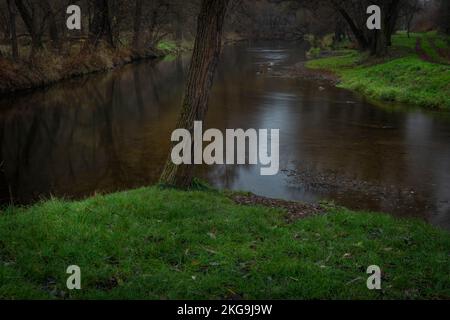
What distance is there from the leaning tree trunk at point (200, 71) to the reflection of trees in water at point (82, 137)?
2.74 metres

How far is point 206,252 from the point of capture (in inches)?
280

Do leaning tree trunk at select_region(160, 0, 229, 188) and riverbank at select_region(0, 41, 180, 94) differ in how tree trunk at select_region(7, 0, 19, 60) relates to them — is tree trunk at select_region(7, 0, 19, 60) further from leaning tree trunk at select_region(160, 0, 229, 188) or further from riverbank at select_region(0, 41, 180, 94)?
leaning tree trunk at select_region(160, 0, 229, 188)

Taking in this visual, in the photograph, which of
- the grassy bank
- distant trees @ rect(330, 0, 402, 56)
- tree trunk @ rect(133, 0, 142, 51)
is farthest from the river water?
tree trunk @ rect(133, 0, 142, 51)

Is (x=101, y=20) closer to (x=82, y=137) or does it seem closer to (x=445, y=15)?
(x=82, y=137)

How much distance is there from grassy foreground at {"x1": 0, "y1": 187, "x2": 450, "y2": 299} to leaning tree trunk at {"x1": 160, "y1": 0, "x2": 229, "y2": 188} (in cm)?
124

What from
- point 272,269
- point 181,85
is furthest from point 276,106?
point 272,269

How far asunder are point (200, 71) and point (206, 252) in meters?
4.45

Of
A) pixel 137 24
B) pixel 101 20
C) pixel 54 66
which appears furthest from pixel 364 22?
pixel 54 66

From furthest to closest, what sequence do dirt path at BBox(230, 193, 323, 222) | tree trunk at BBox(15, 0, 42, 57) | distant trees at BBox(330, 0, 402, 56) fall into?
distant trees at BBox(330, 0, 402, 56) → tree trunk at BBox(15, 0, 42, 57) → dirt path at BBox(230, 193, 323, 222)

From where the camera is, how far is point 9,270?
605 cm

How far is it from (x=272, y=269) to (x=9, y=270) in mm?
3214

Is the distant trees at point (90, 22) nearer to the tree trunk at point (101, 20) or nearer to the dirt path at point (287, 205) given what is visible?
the tree trunk at point (101, 20)

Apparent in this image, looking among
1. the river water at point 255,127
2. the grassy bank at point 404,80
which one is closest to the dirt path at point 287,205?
the river water at point 255,127

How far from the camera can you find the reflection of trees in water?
13.3 meters
